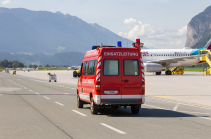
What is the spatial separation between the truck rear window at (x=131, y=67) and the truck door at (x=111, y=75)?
0.80 feet

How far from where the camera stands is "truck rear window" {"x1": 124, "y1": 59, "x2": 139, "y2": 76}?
11305mm

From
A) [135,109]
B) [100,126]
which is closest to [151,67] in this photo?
[135,109]

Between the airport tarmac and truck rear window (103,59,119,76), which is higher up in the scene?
truck rear window (103,59,119,76)

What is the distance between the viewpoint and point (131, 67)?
11367mm

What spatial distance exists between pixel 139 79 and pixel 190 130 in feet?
11.5

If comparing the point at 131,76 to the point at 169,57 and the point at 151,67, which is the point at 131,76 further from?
the point at 169,57

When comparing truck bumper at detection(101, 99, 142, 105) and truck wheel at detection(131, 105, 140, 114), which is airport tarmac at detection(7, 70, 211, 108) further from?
truck bumper at detection(101, 99, 142, 105)

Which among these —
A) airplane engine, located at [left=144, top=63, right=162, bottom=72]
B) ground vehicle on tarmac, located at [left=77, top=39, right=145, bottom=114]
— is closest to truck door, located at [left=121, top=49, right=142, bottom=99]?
ground vehicle on tarmac, located at [left=77, top=39, right=145, bottom=114]

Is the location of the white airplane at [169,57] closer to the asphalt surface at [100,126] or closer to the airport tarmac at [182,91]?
the airport tarmac at [182,91]

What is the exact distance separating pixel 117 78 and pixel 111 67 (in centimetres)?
50

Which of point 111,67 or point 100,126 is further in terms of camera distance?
point 111,67

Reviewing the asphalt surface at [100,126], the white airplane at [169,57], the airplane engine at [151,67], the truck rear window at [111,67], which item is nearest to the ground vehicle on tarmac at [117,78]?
the truck rear window at [111,67]

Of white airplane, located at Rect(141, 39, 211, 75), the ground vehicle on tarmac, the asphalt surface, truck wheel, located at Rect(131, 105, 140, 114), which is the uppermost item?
white airplane, located at Rect(141, 39, 211, 75)

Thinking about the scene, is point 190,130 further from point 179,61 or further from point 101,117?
point 179,61
